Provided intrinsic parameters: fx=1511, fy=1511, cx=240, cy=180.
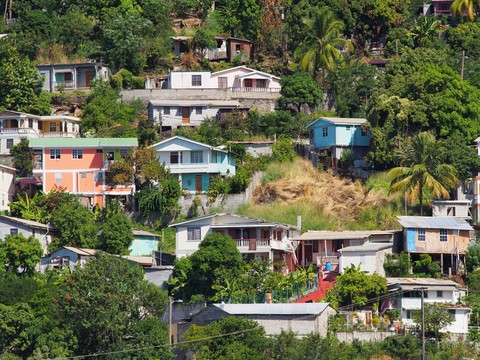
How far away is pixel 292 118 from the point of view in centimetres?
9031

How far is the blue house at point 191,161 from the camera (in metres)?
83.6

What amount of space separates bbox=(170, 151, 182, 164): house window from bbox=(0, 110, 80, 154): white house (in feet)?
27.5

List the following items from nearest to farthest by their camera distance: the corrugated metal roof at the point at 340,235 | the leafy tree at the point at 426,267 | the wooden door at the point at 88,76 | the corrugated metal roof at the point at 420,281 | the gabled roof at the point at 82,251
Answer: the corrugated metal roof at the point at 420,281
the leafy tree at the point at 426,267
the gabled roof at the point at 82,251
the corrugated metal roof at the point at 340,235
the wooden door at the point at 88,76

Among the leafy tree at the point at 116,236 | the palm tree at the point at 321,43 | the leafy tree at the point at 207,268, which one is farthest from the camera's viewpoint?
the palm tree at the point at 321,43

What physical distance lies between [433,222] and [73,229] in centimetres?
1819

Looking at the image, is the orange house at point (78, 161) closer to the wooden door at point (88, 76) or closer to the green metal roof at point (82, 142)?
the green metal roof at point (82, 142)

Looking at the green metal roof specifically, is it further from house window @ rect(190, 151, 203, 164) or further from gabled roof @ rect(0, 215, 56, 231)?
gabled roof @ rect(0, 215, 56, 231)

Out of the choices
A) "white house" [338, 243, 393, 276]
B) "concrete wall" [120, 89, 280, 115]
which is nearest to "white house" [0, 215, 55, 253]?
"white house" [338, 243, 393, 276]

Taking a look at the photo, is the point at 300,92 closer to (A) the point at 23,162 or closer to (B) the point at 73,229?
(A) the point at 23,162

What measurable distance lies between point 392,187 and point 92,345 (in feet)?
64.6

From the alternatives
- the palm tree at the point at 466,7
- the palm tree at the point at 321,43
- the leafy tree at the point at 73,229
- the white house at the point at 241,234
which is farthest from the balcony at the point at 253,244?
the palm tree at the point at 466,7

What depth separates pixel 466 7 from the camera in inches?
3991

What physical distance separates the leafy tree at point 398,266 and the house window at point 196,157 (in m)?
14.5

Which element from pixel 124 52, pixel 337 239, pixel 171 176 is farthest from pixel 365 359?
pixel 124 52
